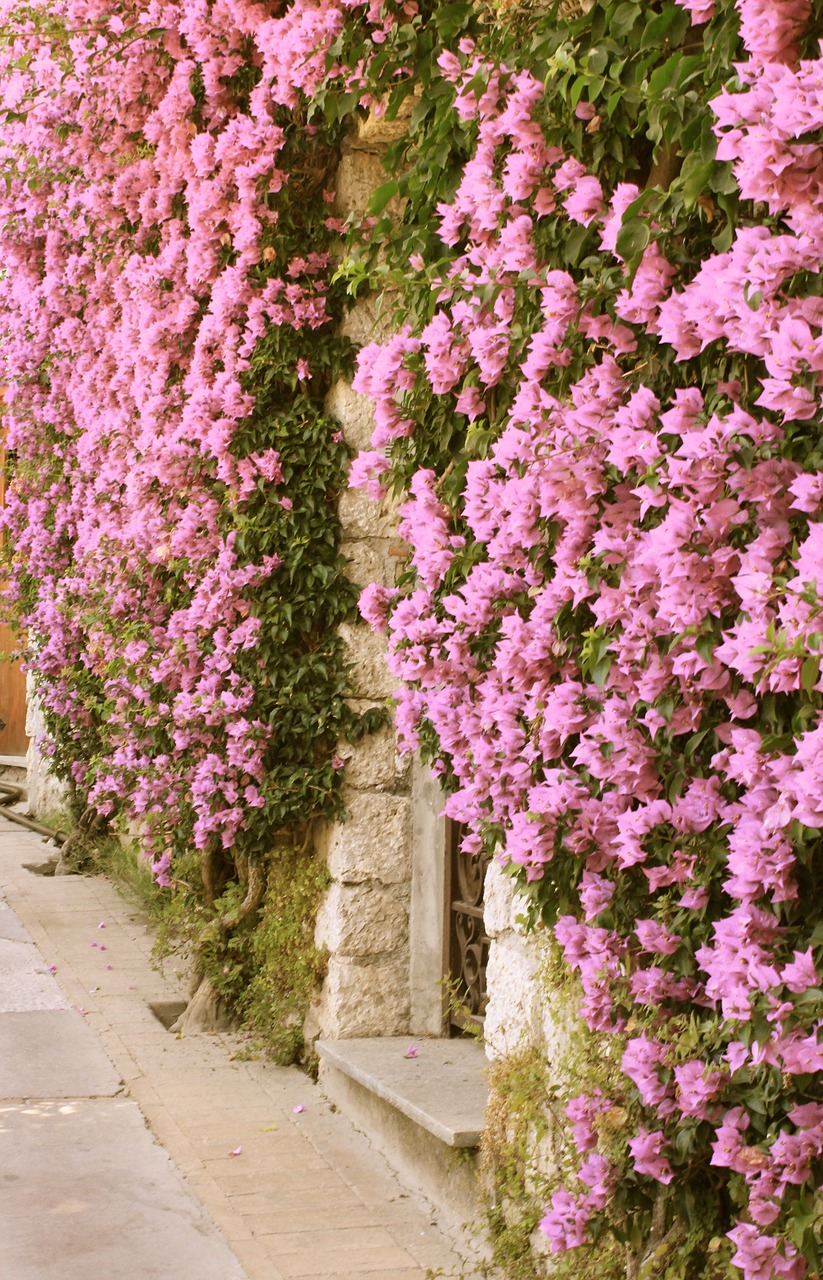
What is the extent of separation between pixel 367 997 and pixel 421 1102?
1.09 metres

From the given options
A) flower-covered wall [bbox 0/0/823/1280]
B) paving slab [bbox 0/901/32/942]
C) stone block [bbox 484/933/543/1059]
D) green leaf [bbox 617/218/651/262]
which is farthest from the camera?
paving slab [bbox 0/901/32/942]

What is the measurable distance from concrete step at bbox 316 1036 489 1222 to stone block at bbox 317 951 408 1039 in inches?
2.5

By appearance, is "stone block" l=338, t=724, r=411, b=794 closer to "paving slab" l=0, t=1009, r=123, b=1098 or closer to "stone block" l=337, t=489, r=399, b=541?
"stone block" l=337, t=489, r=399, b=541

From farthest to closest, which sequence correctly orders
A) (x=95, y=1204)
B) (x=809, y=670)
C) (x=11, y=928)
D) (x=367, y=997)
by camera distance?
(x=11, y=928)
(x=367, y=997)
(x=95, y=1204)
(x=809, y=670)

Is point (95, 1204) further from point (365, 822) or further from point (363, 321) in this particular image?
point (363, 321)

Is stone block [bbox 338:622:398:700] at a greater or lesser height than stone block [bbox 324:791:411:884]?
greater

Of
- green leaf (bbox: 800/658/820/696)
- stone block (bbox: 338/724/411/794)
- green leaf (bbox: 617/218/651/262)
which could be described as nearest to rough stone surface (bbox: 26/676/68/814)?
stone block (bbox: 338/724/411/794)

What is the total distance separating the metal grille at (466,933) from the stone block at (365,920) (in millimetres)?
221

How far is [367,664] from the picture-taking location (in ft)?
18.7

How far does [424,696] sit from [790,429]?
1.79 m

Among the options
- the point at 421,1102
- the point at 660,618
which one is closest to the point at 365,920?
the point at 421,1102

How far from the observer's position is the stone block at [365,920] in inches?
219

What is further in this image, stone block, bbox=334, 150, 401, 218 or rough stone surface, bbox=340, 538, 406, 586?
rough stone surface, bbox=340, 538, 406, 586

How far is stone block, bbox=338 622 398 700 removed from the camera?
18.7 ft
